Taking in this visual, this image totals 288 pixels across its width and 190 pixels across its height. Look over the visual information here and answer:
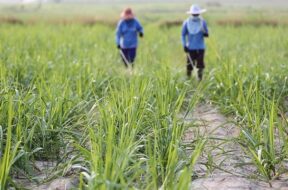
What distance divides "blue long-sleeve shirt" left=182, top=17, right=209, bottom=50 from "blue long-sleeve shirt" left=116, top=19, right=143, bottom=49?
117 cm

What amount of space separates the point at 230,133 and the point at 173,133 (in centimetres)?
141

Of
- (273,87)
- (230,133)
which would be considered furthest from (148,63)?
(230,133)

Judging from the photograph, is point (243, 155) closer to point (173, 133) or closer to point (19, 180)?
point (173, 133)

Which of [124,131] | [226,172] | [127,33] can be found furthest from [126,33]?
[124,131]

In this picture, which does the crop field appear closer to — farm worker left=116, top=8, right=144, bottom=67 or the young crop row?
the young crop row

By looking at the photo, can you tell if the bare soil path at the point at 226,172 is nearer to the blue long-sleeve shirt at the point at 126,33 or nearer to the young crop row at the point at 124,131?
the young crop row at the point at 124,131

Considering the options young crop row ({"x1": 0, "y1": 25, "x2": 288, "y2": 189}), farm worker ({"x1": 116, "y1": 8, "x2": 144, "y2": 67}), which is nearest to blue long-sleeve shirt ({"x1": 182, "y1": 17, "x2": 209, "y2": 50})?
farm worker ({"x1": 116, "y1": 8, "x2": 144, "y2": 67})

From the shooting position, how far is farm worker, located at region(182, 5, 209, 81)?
24.1ft

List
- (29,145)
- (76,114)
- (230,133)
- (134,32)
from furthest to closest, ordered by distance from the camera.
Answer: (134,32) < (230,133) < (76,114) < (29,145)

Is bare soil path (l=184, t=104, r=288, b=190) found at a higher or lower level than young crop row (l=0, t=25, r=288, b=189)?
lower

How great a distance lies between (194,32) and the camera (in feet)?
24.2

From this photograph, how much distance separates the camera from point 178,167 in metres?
2.90

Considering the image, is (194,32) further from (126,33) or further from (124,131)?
(124,131)

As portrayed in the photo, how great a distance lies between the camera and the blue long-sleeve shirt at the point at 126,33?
8.30 m
